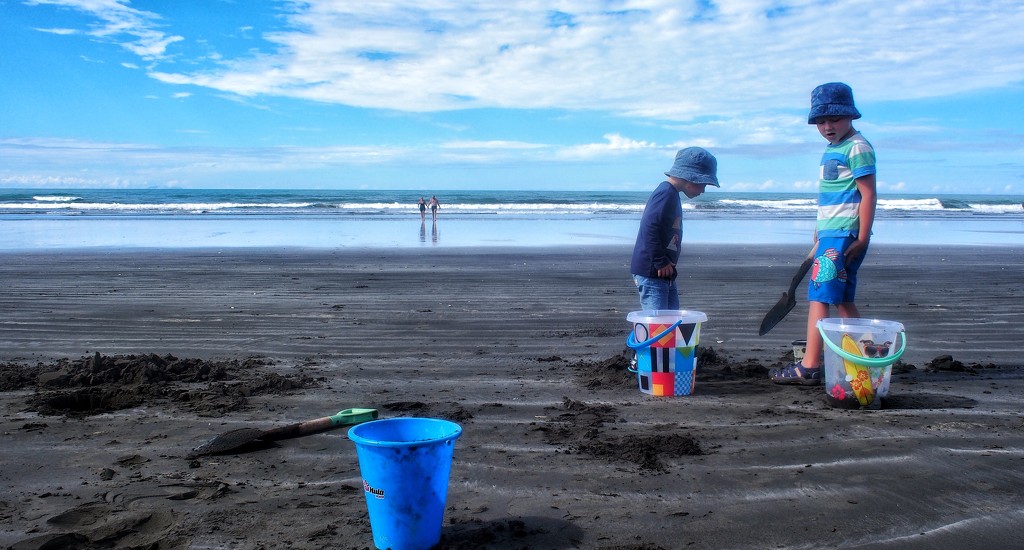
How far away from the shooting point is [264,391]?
207 inches

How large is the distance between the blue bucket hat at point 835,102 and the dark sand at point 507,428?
6.10ft

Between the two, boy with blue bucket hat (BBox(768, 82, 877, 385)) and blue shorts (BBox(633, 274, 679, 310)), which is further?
blue shorts (BBox(633, 274, 679, 310))

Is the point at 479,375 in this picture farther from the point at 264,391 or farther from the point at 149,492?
the point at 149,492

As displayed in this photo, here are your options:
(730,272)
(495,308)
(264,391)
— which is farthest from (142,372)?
(730,272)

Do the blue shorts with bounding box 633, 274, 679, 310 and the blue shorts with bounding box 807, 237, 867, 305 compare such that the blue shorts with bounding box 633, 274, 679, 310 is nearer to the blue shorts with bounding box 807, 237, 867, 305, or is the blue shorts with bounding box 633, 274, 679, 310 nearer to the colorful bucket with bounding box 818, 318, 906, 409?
the blue shorts with bounding box 807, 237, 867, 305

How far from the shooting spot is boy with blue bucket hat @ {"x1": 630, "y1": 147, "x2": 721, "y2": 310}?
5.45 m

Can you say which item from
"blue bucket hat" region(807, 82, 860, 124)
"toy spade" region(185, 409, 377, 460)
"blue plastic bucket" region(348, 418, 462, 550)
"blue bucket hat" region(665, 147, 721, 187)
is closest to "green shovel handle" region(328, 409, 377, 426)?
"toy spade" region(185, 409, 377, 460)

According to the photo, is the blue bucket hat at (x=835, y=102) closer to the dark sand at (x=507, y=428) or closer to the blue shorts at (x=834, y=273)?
the blue shorts at (x=834, y=273)

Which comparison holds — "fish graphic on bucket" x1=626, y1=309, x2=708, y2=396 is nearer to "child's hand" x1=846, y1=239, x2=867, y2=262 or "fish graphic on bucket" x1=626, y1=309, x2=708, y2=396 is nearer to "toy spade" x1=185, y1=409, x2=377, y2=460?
"child's hand" x1=846, y1=239, x2=867, y2=262

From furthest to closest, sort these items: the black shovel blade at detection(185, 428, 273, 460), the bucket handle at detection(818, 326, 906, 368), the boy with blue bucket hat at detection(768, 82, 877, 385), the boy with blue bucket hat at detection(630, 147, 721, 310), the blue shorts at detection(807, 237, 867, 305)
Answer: the boy with blue bucket hat at detection(630, 147, 721, 310) → the blue shorts at detection(807, 237, 867, 305) → the boy with blue bucket hat at detection(768, 82, 877, 385) → the bucket handle at detection(818, 326, 906, 368) → the black shovel blade at detection(185, 428, 273, 460)

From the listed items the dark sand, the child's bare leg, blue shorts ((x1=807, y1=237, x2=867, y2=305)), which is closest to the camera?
the dark sand

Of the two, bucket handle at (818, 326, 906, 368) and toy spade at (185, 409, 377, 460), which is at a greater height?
bucket handle at (818, 326, 906, 368)

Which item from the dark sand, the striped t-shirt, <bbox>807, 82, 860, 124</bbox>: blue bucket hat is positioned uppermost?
<bbox>807, 82, 860, 124</bbox>: blue bucket hat

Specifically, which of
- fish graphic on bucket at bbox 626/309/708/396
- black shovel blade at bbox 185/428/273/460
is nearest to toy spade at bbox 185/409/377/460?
black shovel blade at bbox 185/428/273/460
